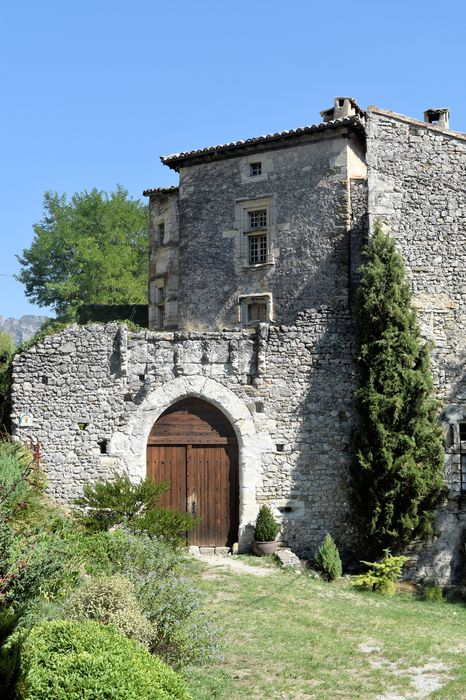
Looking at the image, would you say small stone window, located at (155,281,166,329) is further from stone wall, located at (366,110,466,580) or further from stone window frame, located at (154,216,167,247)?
stone wall, located at (366,110,466,580)

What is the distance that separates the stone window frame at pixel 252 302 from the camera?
22047mm

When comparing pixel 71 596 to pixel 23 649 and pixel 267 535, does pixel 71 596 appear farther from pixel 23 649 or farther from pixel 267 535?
pixel 267 535

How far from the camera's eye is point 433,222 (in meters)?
16.9

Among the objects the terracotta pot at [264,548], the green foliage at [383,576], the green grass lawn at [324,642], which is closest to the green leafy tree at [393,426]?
the green foliage at [383,576]

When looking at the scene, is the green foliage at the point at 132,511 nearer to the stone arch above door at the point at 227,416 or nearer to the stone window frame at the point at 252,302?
the stone arch above door at the point at 227,416

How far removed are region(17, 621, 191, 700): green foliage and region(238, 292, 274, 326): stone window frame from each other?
604 inches

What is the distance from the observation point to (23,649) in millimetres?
6625

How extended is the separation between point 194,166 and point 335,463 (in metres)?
11.8

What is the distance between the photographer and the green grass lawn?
888cm

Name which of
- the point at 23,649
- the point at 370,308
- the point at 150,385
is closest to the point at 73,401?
the point at 150,385

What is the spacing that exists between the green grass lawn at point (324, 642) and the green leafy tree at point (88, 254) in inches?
1103

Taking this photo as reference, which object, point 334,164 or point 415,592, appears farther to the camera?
point 334,164

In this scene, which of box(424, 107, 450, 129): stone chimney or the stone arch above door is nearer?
the stone arch above door

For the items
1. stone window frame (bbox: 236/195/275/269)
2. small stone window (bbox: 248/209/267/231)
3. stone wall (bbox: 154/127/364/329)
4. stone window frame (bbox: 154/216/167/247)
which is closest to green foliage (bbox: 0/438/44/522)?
stone wall (bbox: 154/127/364/329)
